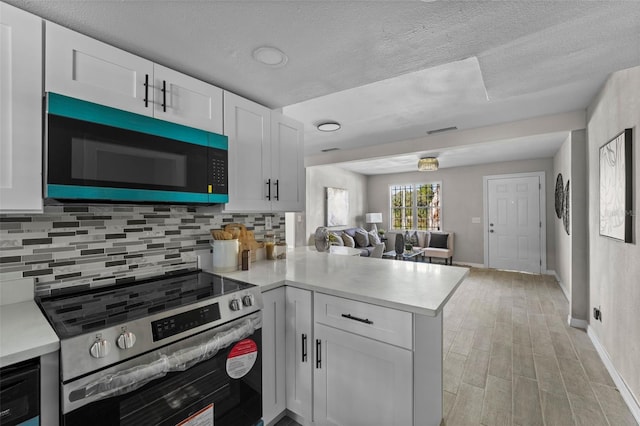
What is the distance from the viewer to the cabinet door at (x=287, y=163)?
213 centimetres

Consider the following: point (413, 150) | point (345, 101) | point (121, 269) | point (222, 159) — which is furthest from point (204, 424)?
point (413, 150)

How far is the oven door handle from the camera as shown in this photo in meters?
0.93

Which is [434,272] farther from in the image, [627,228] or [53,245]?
[53,245]

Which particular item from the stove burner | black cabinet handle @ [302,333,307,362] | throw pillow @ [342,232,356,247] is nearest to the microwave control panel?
the stove burner

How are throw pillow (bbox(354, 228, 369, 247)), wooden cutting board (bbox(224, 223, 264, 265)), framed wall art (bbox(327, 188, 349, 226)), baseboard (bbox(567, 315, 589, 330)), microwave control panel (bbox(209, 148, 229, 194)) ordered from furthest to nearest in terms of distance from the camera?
framed wall art (bbox(327, 188, 349, 226))
throw pillow (bbox(354, 228, 369, 247))
baseboard (bbox(567, 315, 589, 330))
wooden cutting board (bbox(224, 223, 264, 265))
microwave control panel (bbox(209, 148, 229, 194))

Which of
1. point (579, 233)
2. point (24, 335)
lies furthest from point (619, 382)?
point (24, 335)

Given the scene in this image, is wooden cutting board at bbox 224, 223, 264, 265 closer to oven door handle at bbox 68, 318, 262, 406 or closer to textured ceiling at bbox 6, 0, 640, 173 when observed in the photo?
oven door handle at bbox 68, 318, 262, 406

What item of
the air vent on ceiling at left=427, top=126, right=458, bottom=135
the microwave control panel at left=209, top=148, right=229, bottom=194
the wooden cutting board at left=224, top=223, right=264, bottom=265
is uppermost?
the air vent on ceiling at left=427, top=126, right=458, bottom=135

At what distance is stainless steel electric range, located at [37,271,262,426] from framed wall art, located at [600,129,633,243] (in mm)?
2437

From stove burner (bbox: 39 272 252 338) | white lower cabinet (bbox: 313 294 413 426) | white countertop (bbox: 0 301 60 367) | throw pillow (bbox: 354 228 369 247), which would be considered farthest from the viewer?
throw pillow (bbox: 354 228 369 247)

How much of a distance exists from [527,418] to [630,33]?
2273 mm

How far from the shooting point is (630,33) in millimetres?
1446

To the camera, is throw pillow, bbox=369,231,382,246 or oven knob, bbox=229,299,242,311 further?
throw pillow, bbox=369,231,382,246

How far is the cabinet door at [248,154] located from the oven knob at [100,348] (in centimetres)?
100
